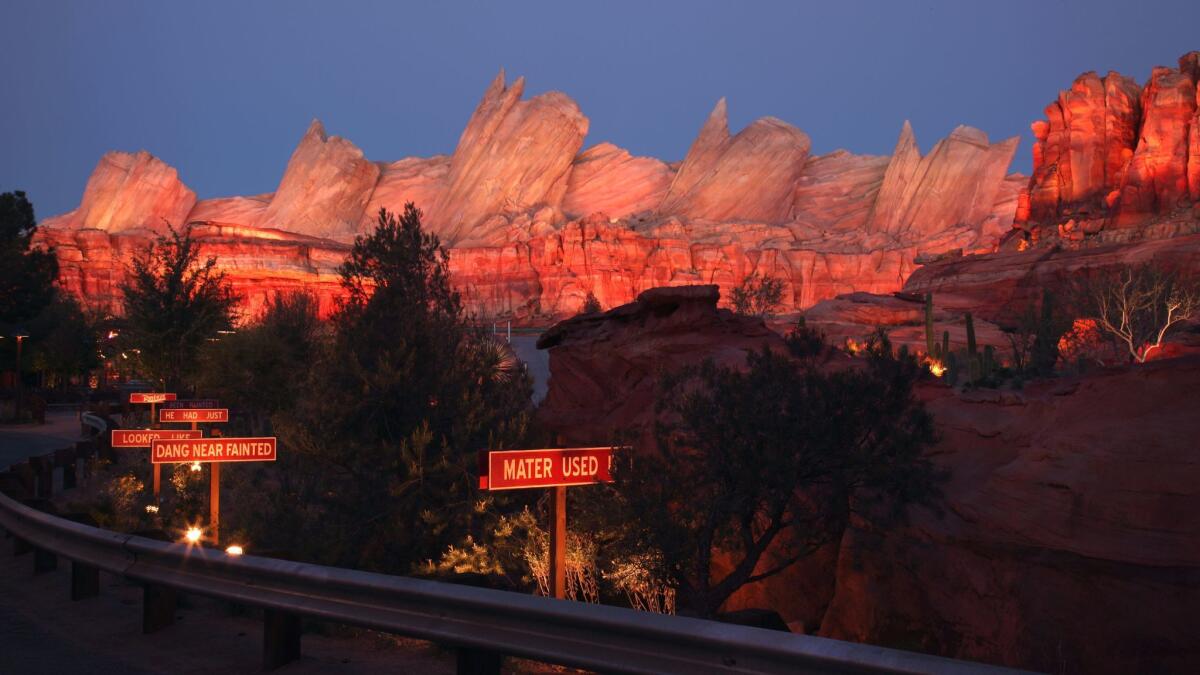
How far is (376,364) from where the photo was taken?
13953mm

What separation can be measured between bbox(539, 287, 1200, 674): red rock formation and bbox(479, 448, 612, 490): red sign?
11.5 feet

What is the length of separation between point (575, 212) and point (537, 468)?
135652mm

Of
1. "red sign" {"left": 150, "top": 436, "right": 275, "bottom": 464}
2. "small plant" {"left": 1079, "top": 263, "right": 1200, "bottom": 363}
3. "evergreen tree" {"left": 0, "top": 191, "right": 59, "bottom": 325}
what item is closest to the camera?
"red sign" {"left": 150, "top": 436, "right": 275, "bottom": 464}

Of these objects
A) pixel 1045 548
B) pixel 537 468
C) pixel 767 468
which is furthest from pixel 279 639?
pixel 1045 548

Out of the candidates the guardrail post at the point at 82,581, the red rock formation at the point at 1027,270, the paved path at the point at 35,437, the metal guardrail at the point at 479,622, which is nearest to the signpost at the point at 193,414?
the guardrail post at the point at 82,581

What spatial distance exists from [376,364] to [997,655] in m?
8.79

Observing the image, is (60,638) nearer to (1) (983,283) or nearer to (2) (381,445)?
(2) (381,445)

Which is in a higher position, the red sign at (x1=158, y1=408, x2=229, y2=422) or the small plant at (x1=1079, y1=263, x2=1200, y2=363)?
the small plant at (x1=1079, y1=263, x2=1200, y2=363)

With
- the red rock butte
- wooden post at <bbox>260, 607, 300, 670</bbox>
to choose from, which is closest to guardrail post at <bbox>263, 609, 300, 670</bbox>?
wooden post at <bbox>260, 607, 300, 670</bbox>

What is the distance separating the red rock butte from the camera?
78750 millimetres

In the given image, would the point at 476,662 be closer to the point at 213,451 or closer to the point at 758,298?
the point at 213,451

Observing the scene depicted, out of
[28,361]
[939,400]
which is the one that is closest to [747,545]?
[939,400]

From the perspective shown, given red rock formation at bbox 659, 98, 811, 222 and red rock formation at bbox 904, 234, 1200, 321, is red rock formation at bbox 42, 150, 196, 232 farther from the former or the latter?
red rock formation at bbox 904, 234, 1200, 321

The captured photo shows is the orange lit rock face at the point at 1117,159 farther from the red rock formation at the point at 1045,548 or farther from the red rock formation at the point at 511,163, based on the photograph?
the red rock formation at the point at 511,163
